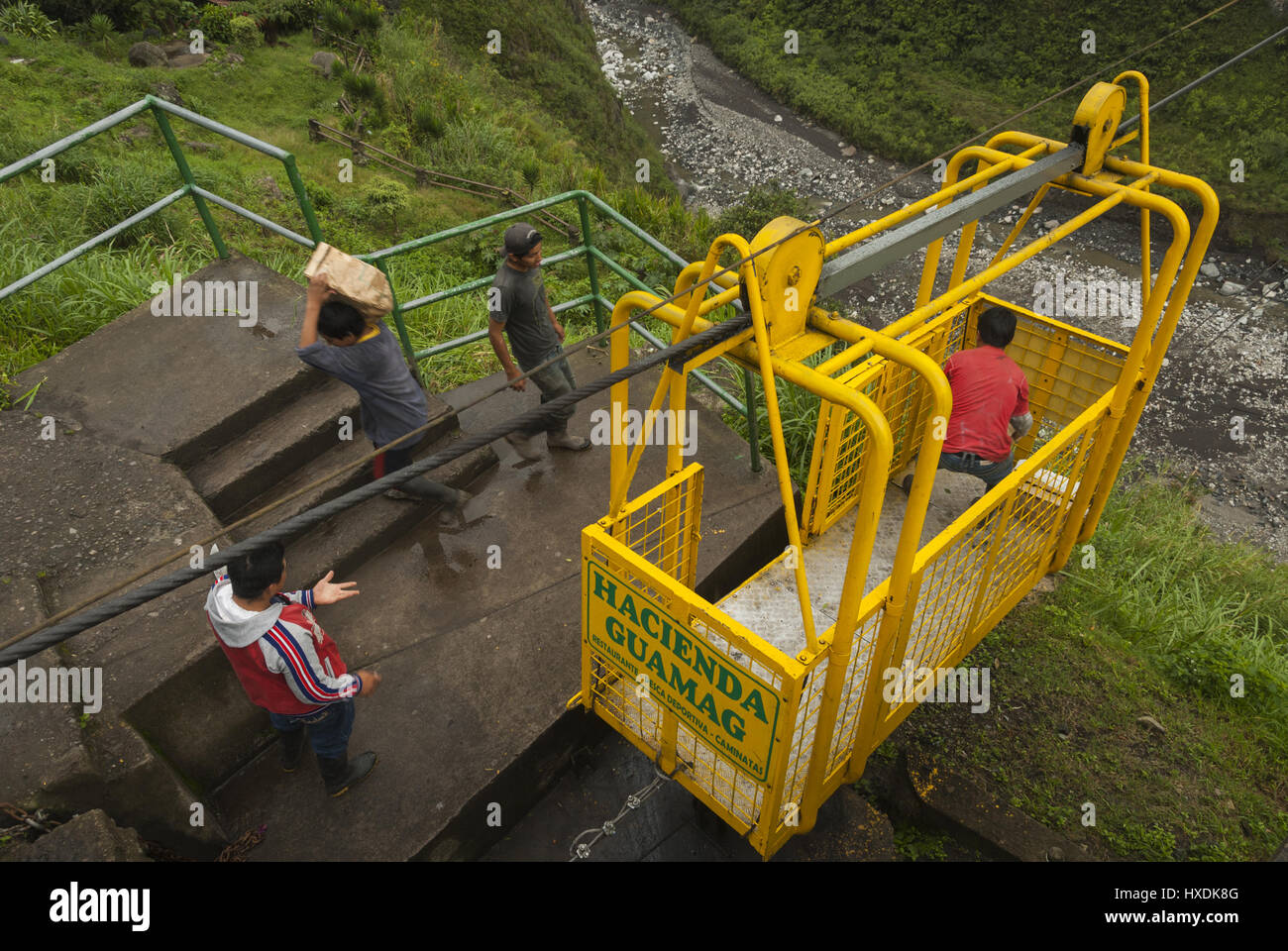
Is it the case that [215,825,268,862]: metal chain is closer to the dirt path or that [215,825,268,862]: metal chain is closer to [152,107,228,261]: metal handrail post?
[152,107,228,261]: metal handrail post

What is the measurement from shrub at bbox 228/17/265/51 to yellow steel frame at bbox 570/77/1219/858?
13289 mm

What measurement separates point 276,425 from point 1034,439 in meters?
4.28

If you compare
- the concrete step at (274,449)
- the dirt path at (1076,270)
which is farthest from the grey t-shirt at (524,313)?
the dirt path at (1076,270)

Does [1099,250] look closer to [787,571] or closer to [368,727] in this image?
[787,571]

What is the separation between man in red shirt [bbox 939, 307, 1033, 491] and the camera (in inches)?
157

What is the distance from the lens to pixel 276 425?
451 cm

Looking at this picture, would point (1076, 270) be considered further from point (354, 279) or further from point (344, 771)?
point (344, 771)

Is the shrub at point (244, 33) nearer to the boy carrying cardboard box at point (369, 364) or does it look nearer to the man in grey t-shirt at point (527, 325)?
the man in grey t-shirt at point (527, 325)

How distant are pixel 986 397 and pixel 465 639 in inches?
108

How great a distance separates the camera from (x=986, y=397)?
400 cm

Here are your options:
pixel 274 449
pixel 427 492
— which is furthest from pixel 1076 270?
pixel 274 449

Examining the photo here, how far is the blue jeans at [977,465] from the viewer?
4.13 metres

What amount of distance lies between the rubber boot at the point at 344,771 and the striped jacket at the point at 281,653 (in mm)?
363

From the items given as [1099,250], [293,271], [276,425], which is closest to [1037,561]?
[276,425]
